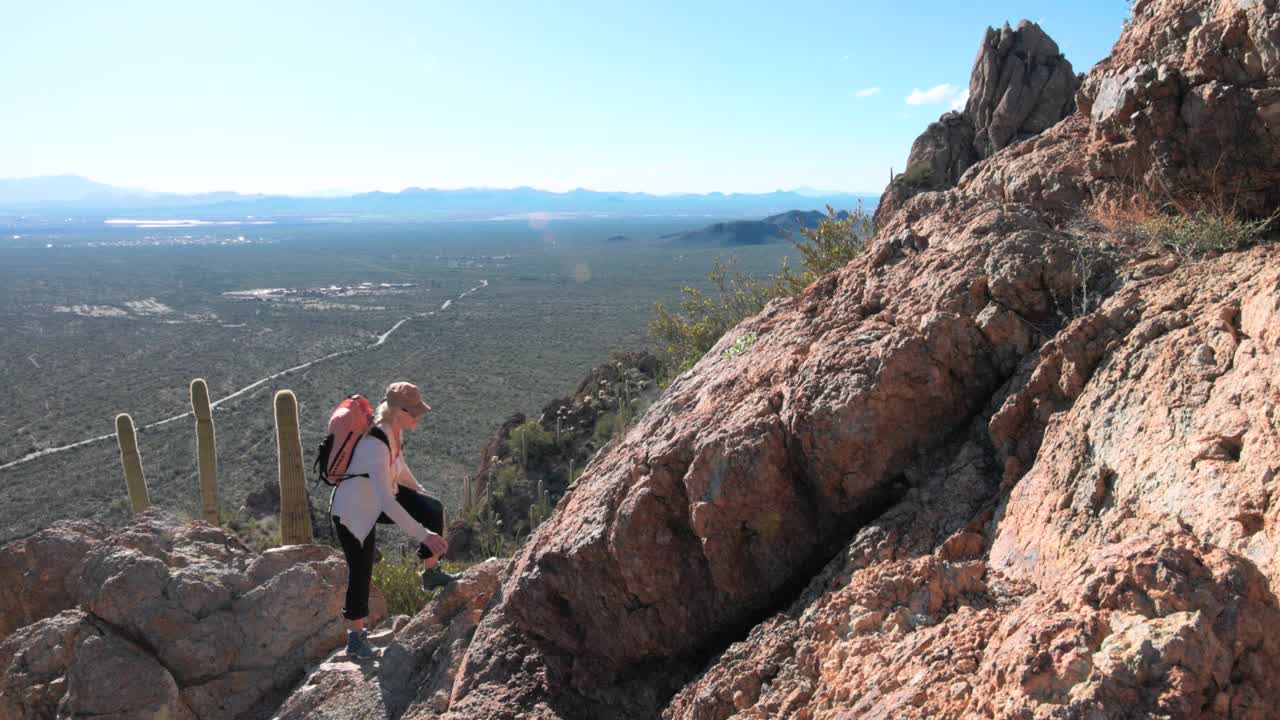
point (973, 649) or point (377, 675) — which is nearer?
point (973, 649)

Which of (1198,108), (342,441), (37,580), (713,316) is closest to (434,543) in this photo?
(342,441)

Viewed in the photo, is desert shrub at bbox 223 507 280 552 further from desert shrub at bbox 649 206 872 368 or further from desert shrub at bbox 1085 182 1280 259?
desert shrub at bbox 1085 182 1280 259

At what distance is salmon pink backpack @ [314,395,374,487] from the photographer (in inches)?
188

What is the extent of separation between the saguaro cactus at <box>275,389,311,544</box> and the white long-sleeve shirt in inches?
199

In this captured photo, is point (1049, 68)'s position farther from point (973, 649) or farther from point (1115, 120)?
point (973, 649)

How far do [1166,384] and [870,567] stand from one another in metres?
1.11

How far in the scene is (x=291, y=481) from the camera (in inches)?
386

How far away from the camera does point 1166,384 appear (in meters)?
2.70

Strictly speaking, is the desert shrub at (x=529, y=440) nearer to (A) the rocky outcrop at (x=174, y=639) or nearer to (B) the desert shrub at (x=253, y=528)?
(B) the desert shrub at (x=253, y=528)

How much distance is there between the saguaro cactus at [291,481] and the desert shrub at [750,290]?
4.59m

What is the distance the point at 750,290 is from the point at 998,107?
4.53 meters

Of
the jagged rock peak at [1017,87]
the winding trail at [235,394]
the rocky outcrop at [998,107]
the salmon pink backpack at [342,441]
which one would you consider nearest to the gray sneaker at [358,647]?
the salmon pink backpack at [342,441]

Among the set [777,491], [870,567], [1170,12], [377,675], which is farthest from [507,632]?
[1170,12]

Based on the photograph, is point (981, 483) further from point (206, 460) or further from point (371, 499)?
point (206, 460)
